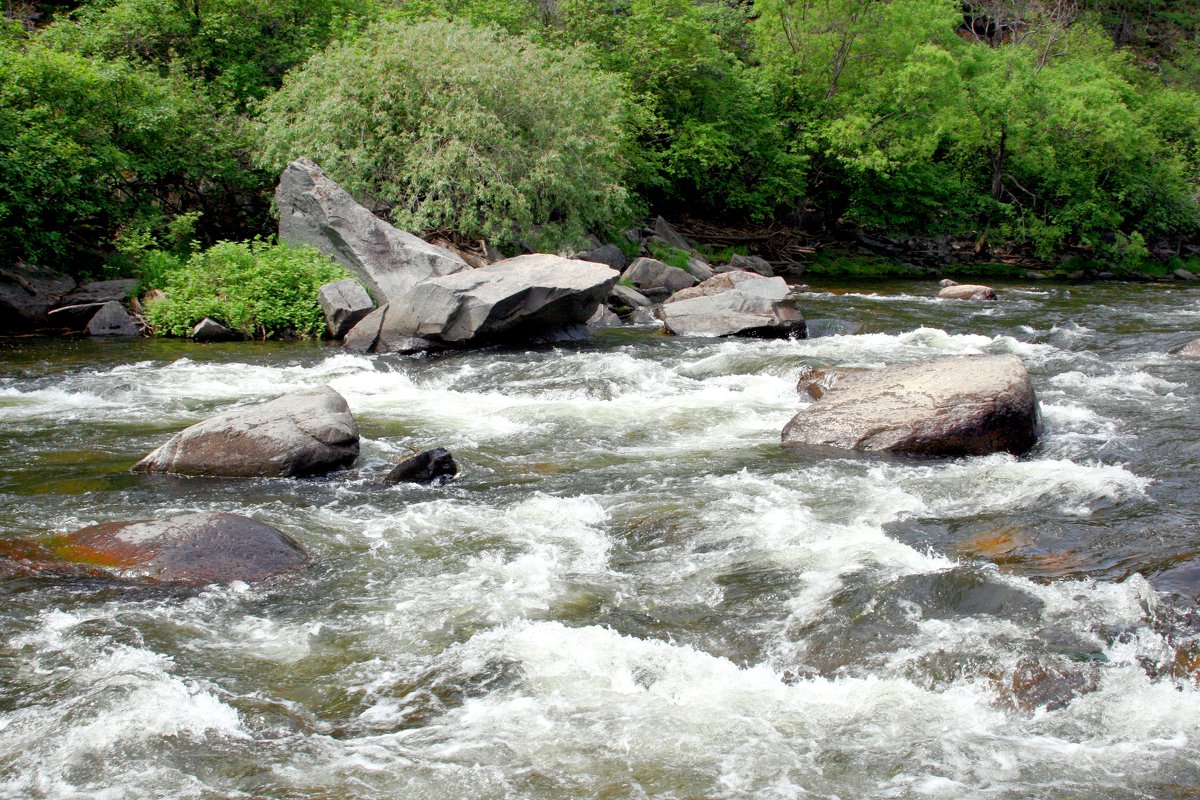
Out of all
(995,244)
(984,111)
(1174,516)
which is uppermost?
(984,111)

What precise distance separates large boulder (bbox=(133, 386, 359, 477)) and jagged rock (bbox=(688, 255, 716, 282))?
1585 cm

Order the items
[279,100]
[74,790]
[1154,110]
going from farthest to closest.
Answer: [1154,110] < [279,100] < [74,790]

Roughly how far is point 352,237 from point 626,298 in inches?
218

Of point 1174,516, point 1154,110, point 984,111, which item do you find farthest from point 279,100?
point 1154,110

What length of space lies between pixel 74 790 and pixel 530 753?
1.91 meters

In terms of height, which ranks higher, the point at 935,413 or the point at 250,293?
the point at 935,413

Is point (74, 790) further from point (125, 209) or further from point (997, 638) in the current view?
point (125, 209)

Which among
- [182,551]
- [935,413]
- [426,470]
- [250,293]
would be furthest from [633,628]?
[250,293]

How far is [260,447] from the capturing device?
28.2 ft

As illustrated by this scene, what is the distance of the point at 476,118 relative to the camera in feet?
60.8

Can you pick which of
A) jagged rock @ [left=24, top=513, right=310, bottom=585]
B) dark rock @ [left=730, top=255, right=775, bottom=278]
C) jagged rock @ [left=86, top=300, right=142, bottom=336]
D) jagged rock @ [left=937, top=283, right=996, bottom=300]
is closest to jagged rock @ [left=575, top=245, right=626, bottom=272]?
dark rock @ [left=730, top=255, right=775, bottom=278]

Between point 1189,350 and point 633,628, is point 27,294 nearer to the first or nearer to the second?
point 633,628

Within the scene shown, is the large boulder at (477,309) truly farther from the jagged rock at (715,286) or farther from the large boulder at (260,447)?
the large boulder at (260,447)

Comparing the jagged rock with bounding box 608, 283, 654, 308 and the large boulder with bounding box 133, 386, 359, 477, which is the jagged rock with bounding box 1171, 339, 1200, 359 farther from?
the large boulder with bounding box 133, 386, 359, 477
